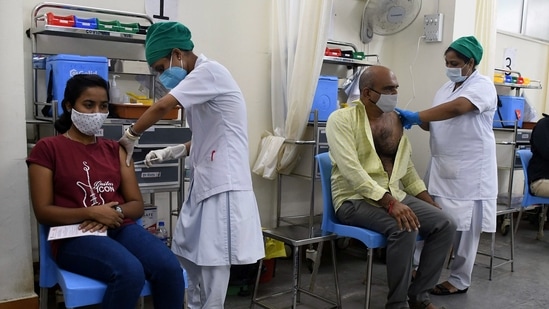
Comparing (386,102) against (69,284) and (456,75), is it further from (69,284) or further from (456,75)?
(69,284)

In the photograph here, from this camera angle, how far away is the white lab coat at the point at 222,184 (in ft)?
5.79

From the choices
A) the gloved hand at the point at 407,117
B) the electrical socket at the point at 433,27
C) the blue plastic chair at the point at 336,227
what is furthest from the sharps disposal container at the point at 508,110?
the blue plastic chair at the point at 336,227

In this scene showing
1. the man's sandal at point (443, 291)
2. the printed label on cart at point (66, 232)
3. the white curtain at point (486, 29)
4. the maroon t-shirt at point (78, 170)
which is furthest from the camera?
the white curtain at point (486, 29)

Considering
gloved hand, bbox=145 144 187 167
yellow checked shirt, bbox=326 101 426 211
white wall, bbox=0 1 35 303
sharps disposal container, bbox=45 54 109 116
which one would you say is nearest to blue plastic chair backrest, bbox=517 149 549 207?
yellow checked shirt, bbox=326 101 426 211

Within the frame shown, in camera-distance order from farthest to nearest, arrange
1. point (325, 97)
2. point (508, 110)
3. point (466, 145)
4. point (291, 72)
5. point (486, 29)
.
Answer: point (508, 110)
point (486, 29)
point (325, 97)
point (291, 72)
point (466, 145)

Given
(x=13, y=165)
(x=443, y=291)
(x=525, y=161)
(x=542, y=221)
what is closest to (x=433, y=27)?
(x=525, y=161)

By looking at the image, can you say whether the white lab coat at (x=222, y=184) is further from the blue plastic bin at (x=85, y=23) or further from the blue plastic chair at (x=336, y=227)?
the blue plastic bin at (x=85, y=23)

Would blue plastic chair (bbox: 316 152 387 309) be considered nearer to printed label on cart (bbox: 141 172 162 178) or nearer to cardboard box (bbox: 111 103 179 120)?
printed label on cart (bbox: 141 172 162 178)

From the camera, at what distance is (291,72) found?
3.02 metres

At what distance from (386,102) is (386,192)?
44 cm

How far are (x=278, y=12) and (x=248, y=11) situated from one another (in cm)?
19

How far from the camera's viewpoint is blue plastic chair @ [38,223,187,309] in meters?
1.51

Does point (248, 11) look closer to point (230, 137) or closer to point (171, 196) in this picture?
point (171, 196)

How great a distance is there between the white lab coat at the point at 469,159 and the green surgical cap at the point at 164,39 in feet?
5.37
